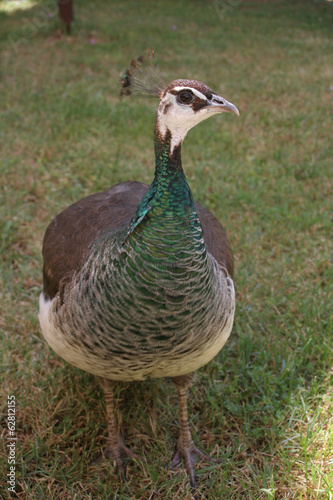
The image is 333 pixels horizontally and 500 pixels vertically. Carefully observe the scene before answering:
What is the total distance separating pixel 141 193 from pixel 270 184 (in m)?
2.17

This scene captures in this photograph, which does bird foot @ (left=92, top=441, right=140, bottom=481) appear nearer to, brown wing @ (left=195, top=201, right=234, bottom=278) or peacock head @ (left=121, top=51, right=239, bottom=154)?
brown wing @ (left=195, top=201, right=234, bottom=278)

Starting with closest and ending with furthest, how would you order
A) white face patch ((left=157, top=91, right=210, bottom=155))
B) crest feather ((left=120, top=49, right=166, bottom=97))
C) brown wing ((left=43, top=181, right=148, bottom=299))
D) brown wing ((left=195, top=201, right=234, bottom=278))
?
white face patch ((left=157, top=91, right=210, bottom=155)) → crest feather ((left=120, top=49, right=166, bottom=97)) → brown wing ((left=43, top=181, right=148, bottom=299)) → brown wing ((left=195, top=201, right=234, bottom=278))

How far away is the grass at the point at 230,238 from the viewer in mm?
2354

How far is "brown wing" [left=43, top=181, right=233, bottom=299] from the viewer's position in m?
2.34

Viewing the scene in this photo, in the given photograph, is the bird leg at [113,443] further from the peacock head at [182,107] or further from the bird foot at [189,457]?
the peacock head at [182,107]

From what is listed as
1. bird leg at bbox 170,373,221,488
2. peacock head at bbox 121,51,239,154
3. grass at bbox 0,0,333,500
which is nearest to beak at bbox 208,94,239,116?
peacock head at bbox 121,51,239,154

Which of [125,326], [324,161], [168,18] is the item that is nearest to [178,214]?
[125,326]

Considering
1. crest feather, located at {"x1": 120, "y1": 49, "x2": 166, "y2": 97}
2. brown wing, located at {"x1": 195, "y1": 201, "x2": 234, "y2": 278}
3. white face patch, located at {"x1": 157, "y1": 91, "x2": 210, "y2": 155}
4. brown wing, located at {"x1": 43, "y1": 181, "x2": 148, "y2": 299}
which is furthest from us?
brown wing, located at {"x1": 195, "y1": 201, "x2": 234, "y2": 278}

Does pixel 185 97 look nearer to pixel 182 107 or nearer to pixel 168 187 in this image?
pixel 182 107

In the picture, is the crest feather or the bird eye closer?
the bird eye

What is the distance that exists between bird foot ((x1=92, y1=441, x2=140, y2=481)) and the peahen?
565 millimetres

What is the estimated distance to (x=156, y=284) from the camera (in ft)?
5.80

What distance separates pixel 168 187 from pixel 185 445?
1.44 metres

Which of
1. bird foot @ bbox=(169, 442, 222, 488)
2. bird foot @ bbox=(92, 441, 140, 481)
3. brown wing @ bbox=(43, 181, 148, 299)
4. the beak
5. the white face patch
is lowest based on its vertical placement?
bird foot @ bbox=(92, 441, 140, 481)
